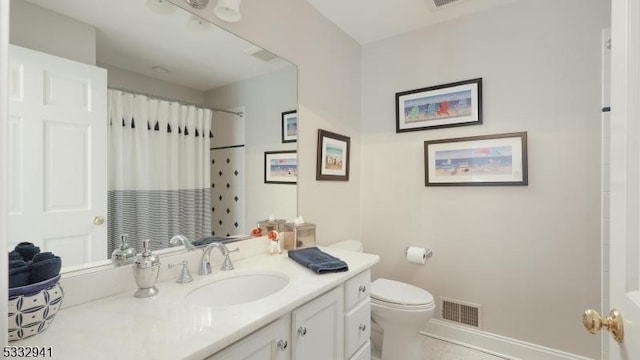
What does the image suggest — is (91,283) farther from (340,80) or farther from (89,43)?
(340,80)

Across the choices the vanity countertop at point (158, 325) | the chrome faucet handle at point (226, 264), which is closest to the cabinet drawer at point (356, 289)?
the vanity countertop at point (158, 325)

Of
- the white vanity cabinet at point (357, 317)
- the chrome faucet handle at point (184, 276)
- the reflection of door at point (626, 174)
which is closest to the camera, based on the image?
the reflection of door at point (626, 174)

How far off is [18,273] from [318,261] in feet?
3.44

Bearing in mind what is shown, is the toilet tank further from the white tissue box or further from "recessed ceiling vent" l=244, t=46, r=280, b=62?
→ "recessed ceiling vent" l=244, t=46, r=280, b=62

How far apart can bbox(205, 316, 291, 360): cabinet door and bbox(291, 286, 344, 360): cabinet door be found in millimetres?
49

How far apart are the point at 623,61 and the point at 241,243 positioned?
1.59m

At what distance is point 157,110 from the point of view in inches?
51.9

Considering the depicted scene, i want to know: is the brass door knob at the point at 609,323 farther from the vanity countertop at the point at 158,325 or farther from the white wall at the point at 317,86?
the white wall at the point at 317,86

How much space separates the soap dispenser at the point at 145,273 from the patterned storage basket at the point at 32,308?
0.81ft

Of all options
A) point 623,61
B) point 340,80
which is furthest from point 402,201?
point 623,61

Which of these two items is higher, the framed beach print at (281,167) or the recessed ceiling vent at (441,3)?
the recessed ceiling vent at (441,3)

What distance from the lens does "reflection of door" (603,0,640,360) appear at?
0.61 metres

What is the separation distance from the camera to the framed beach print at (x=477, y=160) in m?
2.01

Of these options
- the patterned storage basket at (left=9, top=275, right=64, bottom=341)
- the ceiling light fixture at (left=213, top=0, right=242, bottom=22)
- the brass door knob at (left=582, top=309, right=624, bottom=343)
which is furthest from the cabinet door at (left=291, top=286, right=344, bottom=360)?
the ceiling light fixture at (left=213, top=0, right=242, bottom=22)
